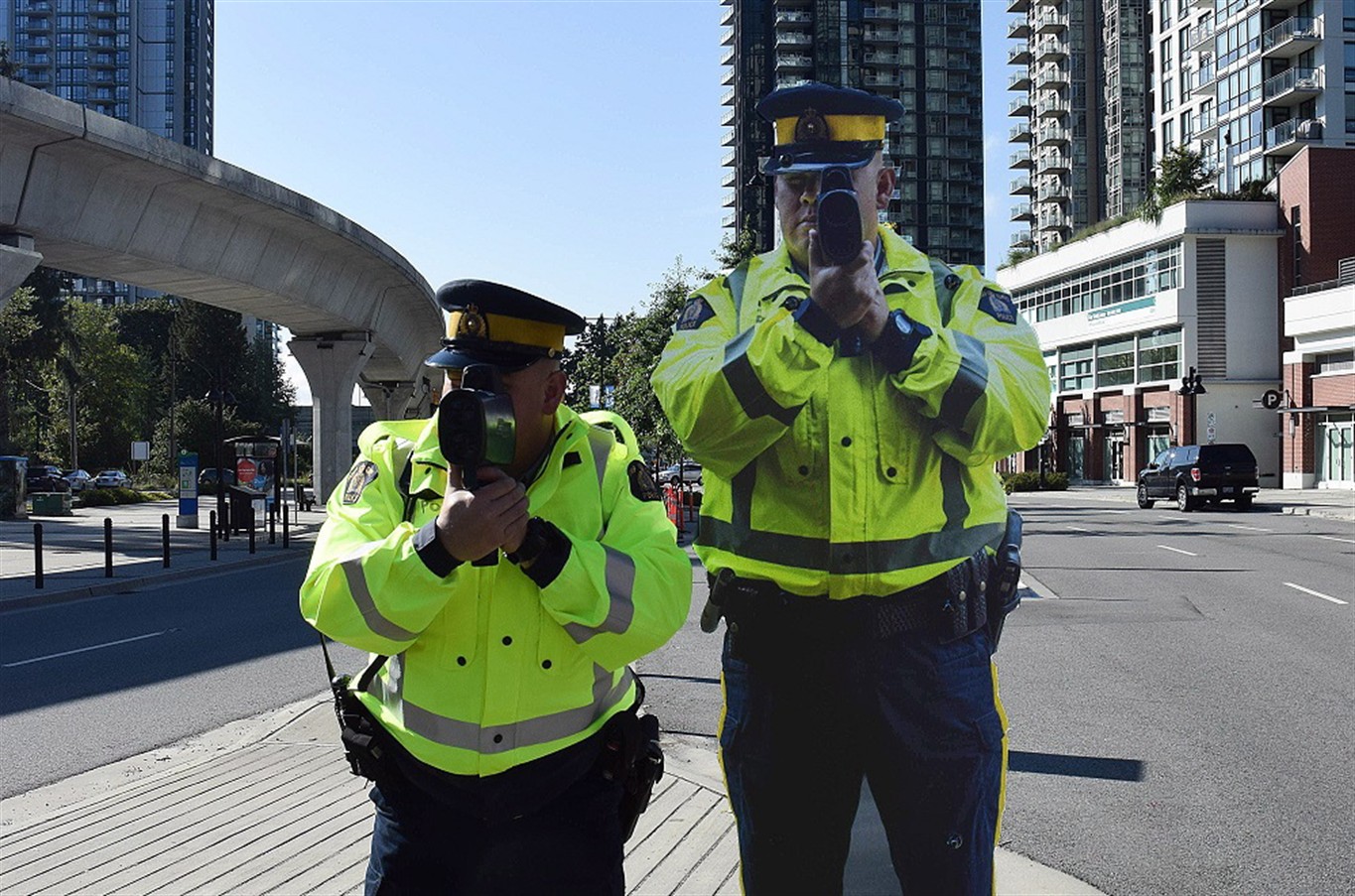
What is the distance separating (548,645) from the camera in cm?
283

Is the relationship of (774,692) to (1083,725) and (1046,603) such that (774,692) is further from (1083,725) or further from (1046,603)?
(1046,603)

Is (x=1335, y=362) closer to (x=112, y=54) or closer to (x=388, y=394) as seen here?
(x=388, y=394)

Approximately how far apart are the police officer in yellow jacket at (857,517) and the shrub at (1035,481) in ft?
173

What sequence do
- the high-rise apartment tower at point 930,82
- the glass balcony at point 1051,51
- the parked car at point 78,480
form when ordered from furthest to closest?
the glass balcony at point 1051,51 < the high-rise apartment tower at point 930,82 < the parked car at point 78,480

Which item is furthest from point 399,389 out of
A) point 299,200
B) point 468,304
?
point 468,304

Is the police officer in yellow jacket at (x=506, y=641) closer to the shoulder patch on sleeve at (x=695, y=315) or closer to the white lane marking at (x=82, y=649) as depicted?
the shoulder patch on sleeve at (x=695, y=315)

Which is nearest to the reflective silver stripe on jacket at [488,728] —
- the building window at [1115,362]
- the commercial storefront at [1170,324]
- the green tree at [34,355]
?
the green tree at [34,355]

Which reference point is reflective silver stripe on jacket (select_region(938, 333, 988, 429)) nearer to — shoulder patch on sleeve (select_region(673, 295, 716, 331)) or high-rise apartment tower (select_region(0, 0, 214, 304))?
shoulder patch on sleeve (select_region(673, 295, 716, 331))

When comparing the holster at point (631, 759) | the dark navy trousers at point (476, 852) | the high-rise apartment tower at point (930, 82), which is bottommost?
the dark navy trousers at point (476, 852)

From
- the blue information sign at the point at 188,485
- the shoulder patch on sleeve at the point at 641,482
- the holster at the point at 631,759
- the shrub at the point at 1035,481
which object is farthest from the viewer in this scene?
the shrub at the point at 1035,481

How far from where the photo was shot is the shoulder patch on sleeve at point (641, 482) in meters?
3.04

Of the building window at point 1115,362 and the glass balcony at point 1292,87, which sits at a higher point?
the glass balcony at point 1292,87

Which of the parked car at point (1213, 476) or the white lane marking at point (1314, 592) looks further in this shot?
the parked car at point (1213, 476)

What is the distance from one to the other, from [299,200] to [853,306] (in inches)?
1046
